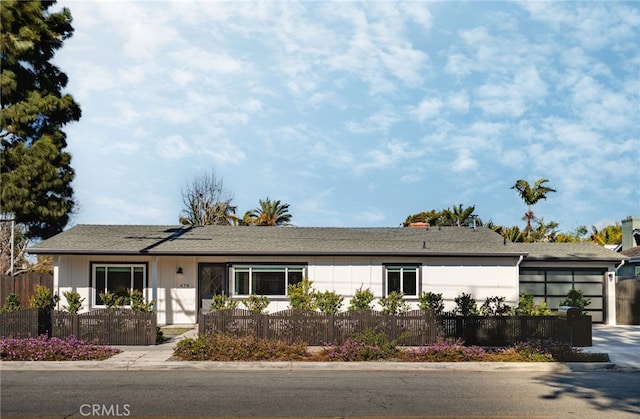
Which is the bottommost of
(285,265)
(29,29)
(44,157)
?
(285,265)

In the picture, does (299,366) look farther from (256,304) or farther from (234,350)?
(256,304)

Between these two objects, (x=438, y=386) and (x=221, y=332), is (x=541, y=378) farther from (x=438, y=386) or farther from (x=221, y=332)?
(x=221, y=332)

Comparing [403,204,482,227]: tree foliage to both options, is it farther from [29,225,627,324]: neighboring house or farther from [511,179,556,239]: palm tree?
[29,225,627,324]: neighboring house

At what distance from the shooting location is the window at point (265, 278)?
81.4 feet

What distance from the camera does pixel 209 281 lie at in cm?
2577

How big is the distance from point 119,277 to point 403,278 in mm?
10881

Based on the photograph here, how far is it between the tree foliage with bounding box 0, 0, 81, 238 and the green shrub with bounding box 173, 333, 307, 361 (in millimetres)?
7116

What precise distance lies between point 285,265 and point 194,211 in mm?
29031

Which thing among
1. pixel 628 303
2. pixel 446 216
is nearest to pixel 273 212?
pixel 446 216

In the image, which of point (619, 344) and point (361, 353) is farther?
point (619, 344)

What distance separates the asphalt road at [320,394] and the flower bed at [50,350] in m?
1.40

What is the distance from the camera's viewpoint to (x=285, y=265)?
24828mm

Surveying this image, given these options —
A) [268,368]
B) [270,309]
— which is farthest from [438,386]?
[270,309]

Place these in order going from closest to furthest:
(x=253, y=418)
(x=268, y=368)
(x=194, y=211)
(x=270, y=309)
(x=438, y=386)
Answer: (x=253, y=418), (x=438, y=386), (x=268, y=368), (x=270, y=309), (x=194, y=211)
